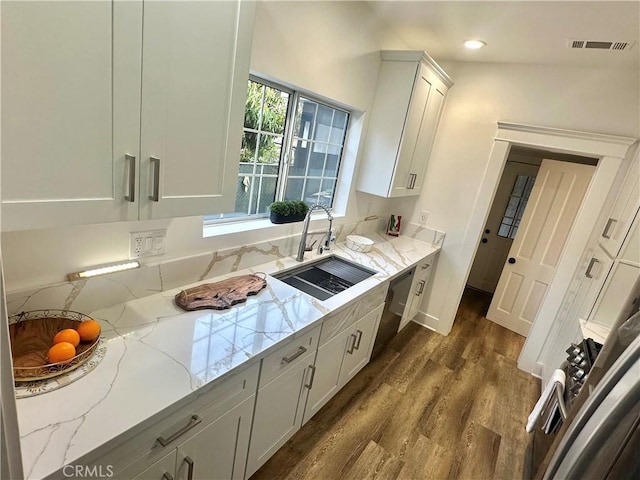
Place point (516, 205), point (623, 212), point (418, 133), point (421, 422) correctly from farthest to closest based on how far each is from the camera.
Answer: point (516, 205) → point (418, 133) → point (421, 422) → point (623, 212)

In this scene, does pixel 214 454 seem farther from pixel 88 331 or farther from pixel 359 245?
pixel 359 245

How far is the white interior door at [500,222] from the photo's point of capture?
4164mm

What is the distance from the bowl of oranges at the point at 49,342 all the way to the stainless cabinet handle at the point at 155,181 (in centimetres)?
50

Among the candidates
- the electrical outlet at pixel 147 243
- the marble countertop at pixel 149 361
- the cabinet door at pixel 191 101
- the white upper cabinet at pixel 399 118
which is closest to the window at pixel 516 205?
the white upper cabinet at pixel 399 118

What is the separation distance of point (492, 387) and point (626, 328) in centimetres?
209

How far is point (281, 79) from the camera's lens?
5.60 feet

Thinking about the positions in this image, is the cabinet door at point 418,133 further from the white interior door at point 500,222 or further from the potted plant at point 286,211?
the white interior door at point 500,222

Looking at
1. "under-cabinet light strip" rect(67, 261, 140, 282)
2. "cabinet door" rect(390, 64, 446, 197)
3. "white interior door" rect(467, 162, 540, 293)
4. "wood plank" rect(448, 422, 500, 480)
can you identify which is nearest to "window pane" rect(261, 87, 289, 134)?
"cabinet door" rect(390, 64, 446, 197)

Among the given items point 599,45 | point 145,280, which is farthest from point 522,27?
point 145,280

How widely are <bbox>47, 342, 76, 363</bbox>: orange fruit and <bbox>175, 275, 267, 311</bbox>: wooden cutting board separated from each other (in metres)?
0.46

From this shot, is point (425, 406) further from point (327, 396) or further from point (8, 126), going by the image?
point (8, 126)

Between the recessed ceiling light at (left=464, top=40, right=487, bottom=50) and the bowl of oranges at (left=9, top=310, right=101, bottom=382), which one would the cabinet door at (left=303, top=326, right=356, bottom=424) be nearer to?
the bowl of oranges at (left=9, top=310, right=101, bottom=382)

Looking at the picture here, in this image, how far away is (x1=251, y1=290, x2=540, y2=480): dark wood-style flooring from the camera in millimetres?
1809

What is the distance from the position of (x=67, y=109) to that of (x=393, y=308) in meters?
2.38
